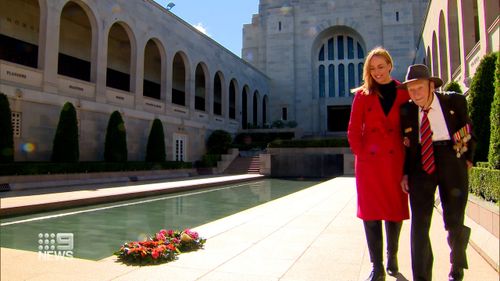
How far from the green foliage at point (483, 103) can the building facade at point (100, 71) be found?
16.4 m

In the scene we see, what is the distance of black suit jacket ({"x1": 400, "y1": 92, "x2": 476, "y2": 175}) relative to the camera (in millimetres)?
3189

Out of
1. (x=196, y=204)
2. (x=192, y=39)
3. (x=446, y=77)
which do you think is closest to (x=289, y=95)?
(x=192, y=39)

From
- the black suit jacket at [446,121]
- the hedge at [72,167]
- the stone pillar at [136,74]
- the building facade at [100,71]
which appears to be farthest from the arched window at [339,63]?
the black suit jacket at [446,121]

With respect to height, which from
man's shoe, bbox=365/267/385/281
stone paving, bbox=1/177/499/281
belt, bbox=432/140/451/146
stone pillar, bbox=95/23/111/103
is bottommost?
stone paving, bbox=1/177/499/281

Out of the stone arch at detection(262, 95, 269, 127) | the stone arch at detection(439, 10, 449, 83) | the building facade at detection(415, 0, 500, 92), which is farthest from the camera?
the stone arch at detection(262, 95, 269, 127)

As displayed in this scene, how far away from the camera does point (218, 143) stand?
101ft

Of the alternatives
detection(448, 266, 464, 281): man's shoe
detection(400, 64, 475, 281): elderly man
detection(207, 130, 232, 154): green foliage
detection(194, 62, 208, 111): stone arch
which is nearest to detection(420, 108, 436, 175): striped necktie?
detection(400, 64, 475, 281): elderly man

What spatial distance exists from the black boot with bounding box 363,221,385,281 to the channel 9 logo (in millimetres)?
3708

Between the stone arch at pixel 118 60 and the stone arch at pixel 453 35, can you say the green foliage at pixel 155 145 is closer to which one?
the stone arch at pixel 118 60

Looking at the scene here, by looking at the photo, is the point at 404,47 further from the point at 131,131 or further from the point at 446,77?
the point at 131,131

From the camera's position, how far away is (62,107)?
17.6 m

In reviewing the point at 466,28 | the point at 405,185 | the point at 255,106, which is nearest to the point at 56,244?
the point at 405,185

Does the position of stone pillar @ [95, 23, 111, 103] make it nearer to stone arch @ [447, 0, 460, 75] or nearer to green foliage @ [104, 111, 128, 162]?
green foliage @ [104, 111, 128, 162]

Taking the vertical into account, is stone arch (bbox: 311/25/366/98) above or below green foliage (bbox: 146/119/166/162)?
above
